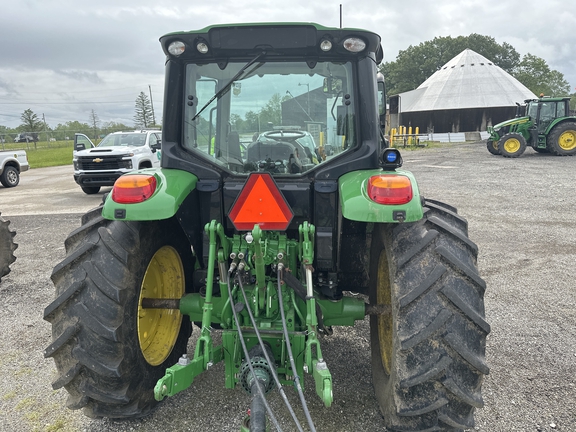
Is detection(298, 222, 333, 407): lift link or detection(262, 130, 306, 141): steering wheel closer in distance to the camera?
detection(298, 222, 333, 407): lift link

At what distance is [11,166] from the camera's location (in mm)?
16078

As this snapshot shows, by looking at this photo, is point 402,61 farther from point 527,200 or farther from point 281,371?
point 281,371

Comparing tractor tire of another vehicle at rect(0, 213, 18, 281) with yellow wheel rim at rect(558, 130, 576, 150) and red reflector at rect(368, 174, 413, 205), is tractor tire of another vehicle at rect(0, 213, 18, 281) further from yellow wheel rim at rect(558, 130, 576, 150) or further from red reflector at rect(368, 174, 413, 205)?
yellow wheel rim at rect(558, 130, 576, 150)

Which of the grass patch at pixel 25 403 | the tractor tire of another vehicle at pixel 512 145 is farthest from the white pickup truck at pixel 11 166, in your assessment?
the tractor tire of another vehicle at pixel 512 145

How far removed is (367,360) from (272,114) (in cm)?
205

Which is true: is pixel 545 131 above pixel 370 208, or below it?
above

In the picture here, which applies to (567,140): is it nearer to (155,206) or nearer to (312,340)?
(312,340)

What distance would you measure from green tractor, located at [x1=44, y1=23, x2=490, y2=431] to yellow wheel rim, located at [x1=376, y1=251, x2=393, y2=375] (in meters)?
0.01

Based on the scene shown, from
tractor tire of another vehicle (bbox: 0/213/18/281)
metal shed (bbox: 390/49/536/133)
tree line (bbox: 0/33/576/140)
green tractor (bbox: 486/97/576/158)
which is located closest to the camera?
tractor tire of another vehicle (bbox: 0/213/18/281)

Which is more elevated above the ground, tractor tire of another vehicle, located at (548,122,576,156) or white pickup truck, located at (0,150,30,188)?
tractor tire of another vehicle, located at (548,122,576,156)

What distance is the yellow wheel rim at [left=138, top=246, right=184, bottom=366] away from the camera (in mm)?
2920

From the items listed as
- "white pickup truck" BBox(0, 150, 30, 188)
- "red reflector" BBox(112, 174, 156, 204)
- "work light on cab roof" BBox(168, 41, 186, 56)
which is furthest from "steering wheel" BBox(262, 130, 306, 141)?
"white pickup truck" BBox(0, 150, 30, 188)


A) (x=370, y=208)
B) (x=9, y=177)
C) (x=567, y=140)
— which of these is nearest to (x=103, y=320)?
(x=370, y=208)

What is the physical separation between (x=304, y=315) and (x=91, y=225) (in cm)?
143
